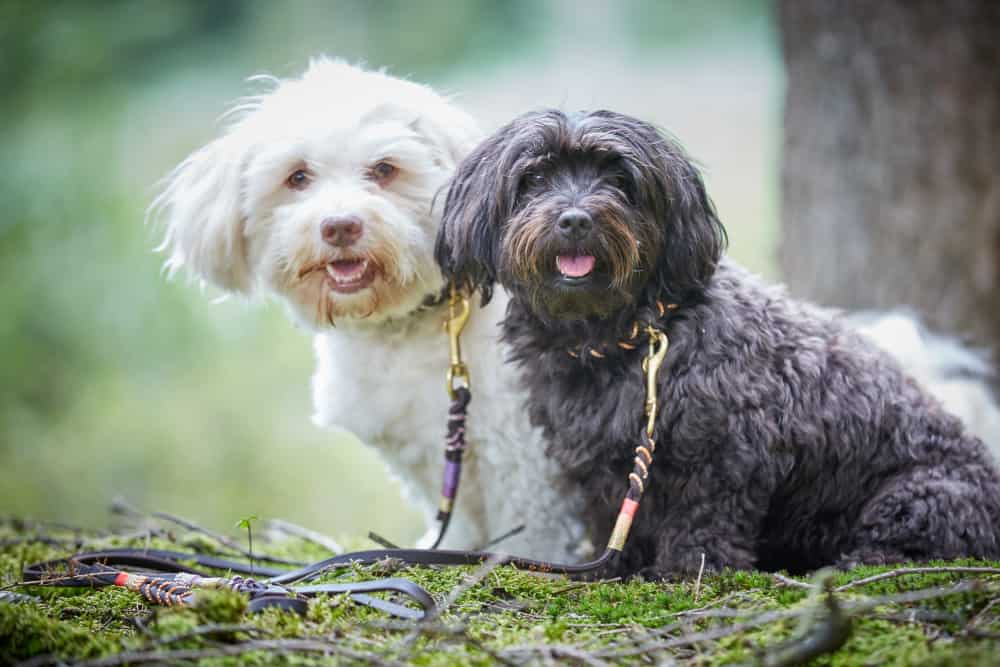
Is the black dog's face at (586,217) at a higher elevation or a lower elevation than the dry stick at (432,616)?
higher

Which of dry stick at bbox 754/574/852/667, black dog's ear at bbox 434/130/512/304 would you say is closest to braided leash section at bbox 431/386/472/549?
black dog's ear at bbox 434/130/512/304

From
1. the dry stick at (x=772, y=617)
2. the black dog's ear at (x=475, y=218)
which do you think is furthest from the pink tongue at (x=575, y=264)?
the dry stick at (x=772, y=617)

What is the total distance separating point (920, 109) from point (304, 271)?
3934mm

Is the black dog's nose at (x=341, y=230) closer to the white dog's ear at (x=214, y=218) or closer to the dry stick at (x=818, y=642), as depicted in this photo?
the white dog's ear at (x=214, y=218)

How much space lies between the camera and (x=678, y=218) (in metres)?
3.16

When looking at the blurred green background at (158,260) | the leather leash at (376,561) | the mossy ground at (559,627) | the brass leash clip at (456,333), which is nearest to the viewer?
the mossy ground at (559,627)

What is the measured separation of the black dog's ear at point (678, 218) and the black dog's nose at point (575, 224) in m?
0.28

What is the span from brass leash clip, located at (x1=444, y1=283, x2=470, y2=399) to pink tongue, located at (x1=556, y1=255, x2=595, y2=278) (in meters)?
0.71

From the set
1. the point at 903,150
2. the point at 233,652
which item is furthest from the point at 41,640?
the point at 903,150

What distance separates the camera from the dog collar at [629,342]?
3219 millimetres

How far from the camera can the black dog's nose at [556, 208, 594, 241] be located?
2941 millimetres

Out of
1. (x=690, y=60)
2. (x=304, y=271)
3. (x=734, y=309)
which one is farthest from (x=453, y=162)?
(x=690, y=60)

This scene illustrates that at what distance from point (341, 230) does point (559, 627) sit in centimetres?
174

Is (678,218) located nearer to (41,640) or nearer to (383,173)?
(383,173)
